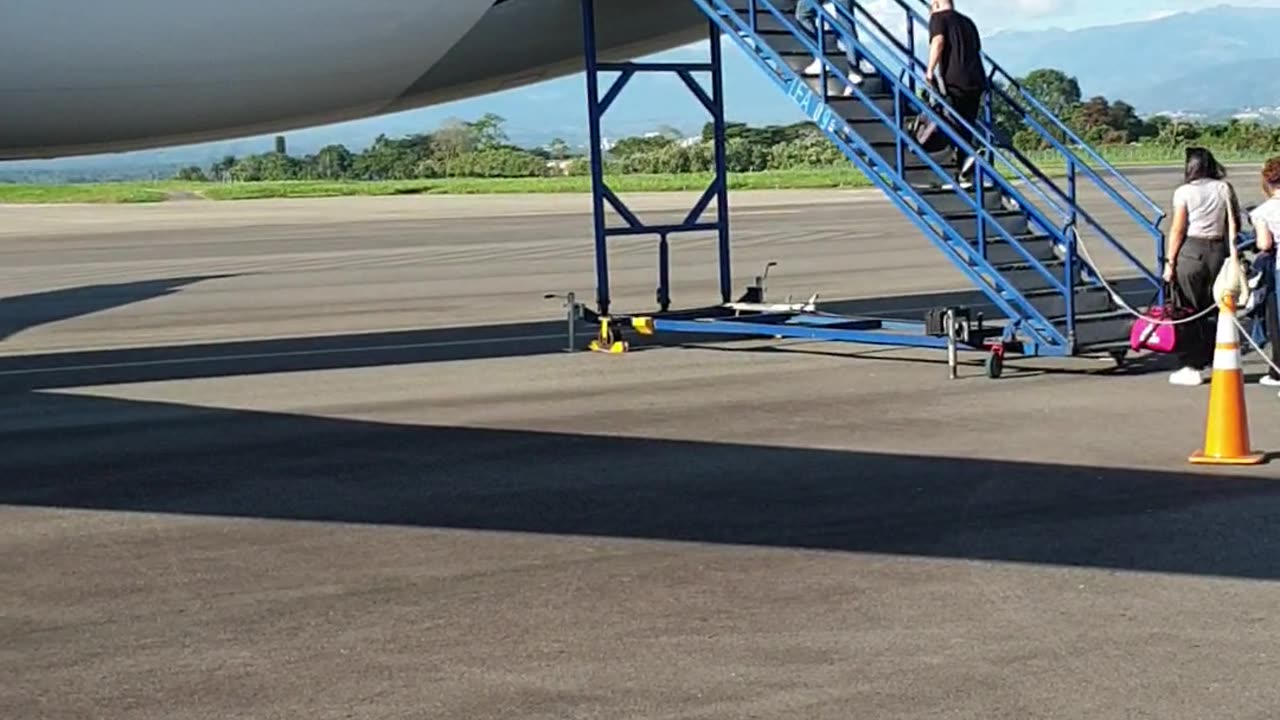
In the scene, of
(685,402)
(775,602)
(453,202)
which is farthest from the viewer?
(453,202)

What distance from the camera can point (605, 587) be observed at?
761 cm

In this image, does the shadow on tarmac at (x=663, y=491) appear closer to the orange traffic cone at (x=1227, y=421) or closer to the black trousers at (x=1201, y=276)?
the orange traffic cone at (x=1227, y=421)

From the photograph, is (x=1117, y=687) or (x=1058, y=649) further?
(x=1058, y=649)

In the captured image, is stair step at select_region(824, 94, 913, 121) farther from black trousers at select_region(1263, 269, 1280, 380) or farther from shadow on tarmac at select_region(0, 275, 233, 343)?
shadow on tarmac at select_region(0, 275, 233, 343)

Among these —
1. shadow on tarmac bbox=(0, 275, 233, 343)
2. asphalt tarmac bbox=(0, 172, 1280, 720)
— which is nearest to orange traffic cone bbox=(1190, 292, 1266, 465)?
asphalt tarmac bbox=(0, 172, 1280, 720)

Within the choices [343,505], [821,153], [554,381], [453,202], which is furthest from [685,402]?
[821,153]

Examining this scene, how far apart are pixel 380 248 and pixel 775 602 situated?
25.8m

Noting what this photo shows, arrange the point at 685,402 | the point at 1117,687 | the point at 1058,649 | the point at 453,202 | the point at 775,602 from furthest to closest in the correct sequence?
1. the point at 453,202
2. the point at 685,402
3. the point at 775,602
4. the point at 1058,649
5. the point at 1117,687

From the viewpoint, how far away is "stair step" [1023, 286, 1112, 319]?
1379 cm

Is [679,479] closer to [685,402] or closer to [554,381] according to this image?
[685,402]

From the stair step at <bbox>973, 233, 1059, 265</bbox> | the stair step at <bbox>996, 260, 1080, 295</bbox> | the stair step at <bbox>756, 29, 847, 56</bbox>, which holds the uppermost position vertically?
the stair step at <bbox>756, 29, 847, 56</bbox>

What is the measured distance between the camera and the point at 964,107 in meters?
14.7

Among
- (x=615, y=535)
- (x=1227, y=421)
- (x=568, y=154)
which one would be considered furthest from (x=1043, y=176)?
(x=568, y=154)

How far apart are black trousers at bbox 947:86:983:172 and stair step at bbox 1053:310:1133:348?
164 centimetres
